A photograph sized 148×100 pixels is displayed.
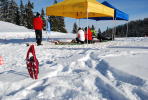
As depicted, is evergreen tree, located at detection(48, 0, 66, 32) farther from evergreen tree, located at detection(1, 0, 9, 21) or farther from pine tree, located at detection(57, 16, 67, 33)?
evergreen tree, located at detection(1, 0, 9, 21)

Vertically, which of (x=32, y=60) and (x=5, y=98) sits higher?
(x=32, y=60)

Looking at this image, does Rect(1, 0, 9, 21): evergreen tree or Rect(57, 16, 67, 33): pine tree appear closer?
Rect(1, 0, 9, 21): evergreen tree

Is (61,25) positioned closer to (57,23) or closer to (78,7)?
(57,23)

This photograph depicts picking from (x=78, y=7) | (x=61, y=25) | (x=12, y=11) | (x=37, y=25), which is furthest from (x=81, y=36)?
(x=12, y=11)

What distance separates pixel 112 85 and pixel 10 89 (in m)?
1.90

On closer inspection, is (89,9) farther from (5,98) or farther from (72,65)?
(5,98)

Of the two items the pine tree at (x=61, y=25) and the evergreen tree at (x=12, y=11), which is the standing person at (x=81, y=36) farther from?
the evergreen tree at (x=12, y=11)

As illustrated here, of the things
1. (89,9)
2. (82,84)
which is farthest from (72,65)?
(89,9)

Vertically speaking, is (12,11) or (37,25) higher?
(12,11)

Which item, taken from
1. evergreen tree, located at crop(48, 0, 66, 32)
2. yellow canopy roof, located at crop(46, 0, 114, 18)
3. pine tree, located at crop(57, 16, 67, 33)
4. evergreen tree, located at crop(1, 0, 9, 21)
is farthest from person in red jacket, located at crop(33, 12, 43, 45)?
evergreen tree, located at crop(1, 0, 9, 21)

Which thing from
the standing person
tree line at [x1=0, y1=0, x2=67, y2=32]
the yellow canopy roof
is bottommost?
the standing person

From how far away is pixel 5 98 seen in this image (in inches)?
137

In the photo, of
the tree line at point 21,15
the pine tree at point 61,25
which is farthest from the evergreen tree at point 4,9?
the pine tree at point 61,25

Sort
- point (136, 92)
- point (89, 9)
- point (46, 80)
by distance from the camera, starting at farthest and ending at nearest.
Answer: point (89, 9) → point (46, 80) → point (136, 92)
